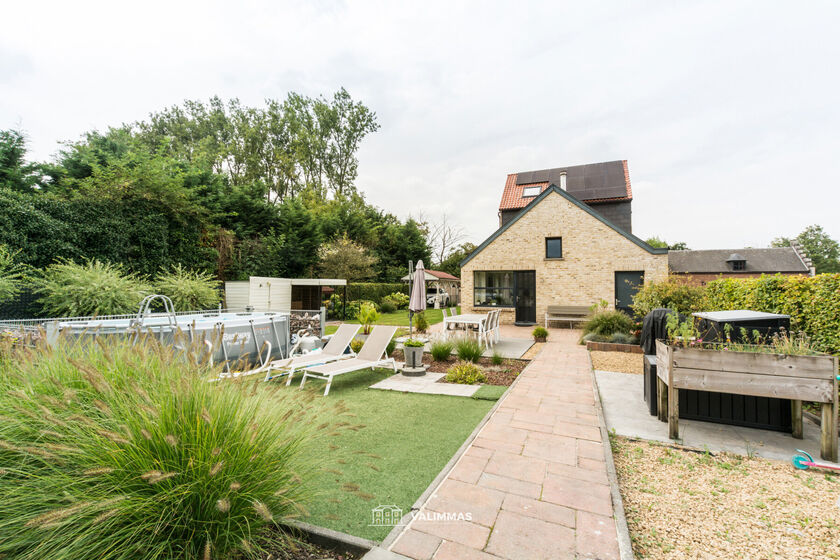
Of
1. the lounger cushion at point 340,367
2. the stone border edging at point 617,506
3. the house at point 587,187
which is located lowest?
the stone border edging at point 617,506

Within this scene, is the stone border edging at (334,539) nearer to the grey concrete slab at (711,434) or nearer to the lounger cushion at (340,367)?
the grey concrete slab at (711,434)

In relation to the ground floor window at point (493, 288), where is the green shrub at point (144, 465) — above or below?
below

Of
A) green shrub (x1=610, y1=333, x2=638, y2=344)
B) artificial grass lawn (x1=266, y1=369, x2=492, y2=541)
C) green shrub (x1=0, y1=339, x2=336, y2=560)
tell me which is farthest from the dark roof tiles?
green shrub (x1=0, y1=339, x2=336, y2=560)

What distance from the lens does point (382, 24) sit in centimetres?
756

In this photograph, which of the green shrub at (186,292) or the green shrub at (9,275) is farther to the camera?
the green shrub at (186,292)

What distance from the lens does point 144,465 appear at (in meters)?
1.44

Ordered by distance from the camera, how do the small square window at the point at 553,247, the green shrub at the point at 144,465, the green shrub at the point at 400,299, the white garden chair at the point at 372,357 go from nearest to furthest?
the green shrub at the point at 144,465
the white garden chair at the point at 372,357
the small square window at the point at 553,247
the green shrub at the point at 400,299

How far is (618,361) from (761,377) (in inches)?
174

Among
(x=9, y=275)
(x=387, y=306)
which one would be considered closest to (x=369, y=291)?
(x=387, y=306)

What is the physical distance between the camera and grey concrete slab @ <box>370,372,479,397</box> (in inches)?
203

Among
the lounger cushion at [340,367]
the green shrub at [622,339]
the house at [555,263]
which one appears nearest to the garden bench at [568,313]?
the house at [555,263]

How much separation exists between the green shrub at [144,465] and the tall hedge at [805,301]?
18.9 feet

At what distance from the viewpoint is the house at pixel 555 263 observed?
1398 cm

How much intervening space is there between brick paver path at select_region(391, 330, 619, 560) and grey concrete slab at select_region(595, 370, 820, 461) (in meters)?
0.36
